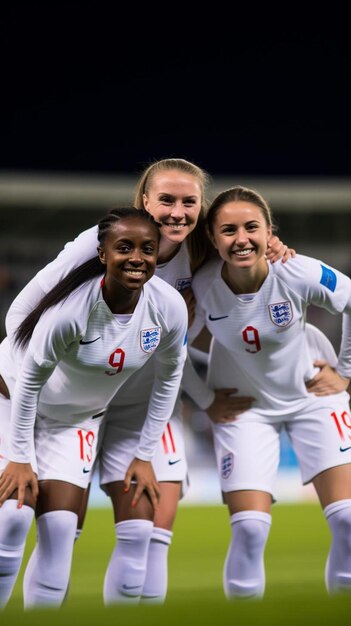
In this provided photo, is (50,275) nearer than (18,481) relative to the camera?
No

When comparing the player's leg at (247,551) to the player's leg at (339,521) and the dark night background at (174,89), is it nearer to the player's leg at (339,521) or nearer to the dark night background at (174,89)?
the player's leg at (339,521)

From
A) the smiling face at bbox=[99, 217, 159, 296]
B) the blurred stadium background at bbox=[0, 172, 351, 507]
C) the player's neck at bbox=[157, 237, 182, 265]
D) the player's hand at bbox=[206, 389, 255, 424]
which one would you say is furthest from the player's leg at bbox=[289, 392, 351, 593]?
the blurred stadium background at bbox=[0, 172, 351, 507]

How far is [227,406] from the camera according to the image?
4.77m

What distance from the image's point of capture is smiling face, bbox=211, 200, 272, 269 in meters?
4.32

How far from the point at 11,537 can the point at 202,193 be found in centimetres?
168

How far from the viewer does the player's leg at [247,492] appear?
14.5 feet

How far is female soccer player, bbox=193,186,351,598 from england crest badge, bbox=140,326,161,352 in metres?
0.52

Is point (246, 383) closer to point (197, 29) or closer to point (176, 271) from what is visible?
point (176, 271)

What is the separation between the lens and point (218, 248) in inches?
174

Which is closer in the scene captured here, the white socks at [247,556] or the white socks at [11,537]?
the white socks at [11,537]

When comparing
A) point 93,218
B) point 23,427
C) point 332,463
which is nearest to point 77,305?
point 23,427

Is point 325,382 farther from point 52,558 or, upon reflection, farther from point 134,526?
point 52,558

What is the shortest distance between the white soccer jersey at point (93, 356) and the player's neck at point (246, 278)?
1.51 feet

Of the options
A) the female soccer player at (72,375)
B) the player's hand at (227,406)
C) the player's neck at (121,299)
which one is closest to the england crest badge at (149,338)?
the female soccer player at (72,375)
